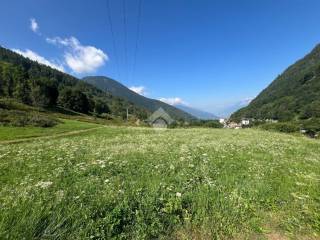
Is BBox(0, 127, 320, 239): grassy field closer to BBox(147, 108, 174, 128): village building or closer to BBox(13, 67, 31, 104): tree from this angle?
BBox(147, 108, 174, 128): village building

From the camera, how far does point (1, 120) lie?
49250 mm

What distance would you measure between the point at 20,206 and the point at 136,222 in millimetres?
2580

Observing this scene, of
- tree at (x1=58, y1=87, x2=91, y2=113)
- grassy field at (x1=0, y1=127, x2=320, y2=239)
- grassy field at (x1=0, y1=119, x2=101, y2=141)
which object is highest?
tree at (x1=58, y1=87, x2=91, y2=113)

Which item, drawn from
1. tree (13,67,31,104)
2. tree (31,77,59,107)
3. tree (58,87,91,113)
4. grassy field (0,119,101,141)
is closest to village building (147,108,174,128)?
grassy field (0,119,101,141)

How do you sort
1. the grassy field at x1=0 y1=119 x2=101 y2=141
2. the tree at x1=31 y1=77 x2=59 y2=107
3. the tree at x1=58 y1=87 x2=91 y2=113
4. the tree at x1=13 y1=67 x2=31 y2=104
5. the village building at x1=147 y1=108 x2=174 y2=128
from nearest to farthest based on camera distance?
the grassy field at x1=0 y1=119 x2=101 y2=141 < the village building at x1=147 y1=108 x2=174 y2=128 < the tree at x1=13 y1=67 x2=31 y2=104 < the tree at x1=31 y1=77 x2=59 y2=107 < the tree at x1=58 y1=87 x2=91 y2=113

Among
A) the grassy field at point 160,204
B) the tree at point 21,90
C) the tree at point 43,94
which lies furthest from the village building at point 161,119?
the grassy field at point 160,204

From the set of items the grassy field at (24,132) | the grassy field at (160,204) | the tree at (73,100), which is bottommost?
the grassy field at (24,132)

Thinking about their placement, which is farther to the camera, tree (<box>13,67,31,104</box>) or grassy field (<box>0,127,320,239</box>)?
tree (<box>13,67,31,104</box>)

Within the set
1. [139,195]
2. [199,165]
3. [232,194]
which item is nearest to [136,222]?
[139,195]

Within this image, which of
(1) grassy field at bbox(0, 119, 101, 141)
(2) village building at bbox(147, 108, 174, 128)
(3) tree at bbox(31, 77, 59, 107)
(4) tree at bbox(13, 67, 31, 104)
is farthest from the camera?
(3) tree at bbox(31, 77, 59, 107)

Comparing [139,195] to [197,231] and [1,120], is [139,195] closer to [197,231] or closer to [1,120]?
[197,231]

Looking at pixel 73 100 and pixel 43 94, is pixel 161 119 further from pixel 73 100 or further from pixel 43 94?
pixel 73 100

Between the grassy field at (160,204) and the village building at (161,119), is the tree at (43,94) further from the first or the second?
the grassy field at (160,204)

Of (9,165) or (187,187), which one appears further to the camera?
(9,165)
